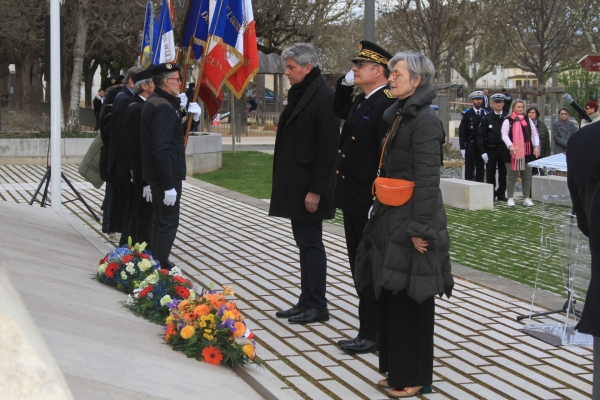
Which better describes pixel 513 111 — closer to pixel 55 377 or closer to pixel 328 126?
pixel 328 126

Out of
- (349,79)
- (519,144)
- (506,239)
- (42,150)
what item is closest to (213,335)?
(349,79)

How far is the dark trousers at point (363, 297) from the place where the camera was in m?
5.49

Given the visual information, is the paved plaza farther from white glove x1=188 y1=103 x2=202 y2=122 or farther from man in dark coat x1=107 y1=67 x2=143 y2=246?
white glove x1=188 y1=103 x2=202 y2=122

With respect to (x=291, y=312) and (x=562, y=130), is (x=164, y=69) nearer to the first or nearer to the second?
(x=291, y=312)

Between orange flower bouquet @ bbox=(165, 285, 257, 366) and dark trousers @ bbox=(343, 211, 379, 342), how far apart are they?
2.49 feet

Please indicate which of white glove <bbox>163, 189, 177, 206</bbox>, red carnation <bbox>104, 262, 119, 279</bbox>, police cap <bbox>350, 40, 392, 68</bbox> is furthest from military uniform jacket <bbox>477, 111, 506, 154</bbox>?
police cap <bbox>350, 40, 392, 68</bbox>

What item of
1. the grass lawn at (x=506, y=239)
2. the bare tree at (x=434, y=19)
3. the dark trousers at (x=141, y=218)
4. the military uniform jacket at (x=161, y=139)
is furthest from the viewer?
the bare tree at (x=434, y=19)

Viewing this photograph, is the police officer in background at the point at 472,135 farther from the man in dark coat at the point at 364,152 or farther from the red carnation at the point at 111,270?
the man in dark coat at the point at 364,152

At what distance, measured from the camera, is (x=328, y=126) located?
6.22 m

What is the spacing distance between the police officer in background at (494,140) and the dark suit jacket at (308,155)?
8.92 metres

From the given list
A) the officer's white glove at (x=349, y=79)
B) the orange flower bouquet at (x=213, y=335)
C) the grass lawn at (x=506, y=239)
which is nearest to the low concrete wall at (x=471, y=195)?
the grass lawn at (x=506, y=239)

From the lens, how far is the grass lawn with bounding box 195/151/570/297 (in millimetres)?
8172

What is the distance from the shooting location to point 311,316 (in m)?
6.43

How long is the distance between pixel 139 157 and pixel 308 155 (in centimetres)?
242
